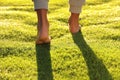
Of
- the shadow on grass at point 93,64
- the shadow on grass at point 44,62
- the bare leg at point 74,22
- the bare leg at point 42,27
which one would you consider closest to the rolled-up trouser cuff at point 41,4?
the bare leg at point 42,27

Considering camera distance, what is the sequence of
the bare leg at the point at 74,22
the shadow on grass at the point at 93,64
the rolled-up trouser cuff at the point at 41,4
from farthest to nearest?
the bare leg at the point at 74,22 < the rolled-up trouser cuff at the point at 41,4 < the shadow on grass at the point at 93,64

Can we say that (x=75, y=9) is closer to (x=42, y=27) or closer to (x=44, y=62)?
(x=42, y=27)

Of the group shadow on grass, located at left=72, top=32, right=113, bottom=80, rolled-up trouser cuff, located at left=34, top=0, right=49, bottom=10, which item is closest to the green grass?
shadow on grass, located at left=72, top=32, right=113, bottom=80

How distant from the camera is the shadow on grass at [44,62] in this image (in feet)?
14.7

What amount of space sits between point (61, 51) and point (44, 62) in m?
0.48

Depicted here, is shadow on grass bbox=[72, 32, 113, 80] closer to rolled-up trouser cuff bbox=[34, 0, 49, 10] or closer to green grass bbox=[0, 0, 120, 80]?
green grass bbox=[0, 0, 120, 80]

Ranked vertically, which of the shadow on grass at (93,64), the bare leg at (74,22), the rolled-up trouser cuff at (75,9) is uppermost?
the rolled-up trouser cuff at (75,9)

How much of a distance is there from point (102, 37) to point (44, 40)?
1086mm

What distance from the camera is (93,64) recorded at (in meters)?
4.79

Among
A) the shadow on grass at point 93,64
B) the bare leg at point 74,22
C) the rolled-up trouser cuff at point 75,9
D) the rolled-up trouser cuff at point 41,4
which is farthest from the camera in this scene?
the bare leg at point 74,22

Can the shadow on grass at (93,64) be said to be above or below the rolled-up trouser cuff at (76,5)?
below

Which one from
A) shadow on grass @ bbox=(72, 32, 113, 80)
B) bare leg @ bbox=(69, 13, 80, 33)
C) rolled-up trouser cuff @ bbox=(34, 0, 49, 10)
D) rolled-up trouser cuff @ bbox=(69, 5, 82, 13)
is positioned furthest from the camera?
bare leg @ bbox=(69, 13, 80, 33)

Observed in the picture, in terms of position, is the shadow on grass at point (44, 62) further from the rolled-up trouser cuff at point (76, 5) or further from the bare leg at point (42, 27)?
the rolled-up trouser cuff at point (76, 5)

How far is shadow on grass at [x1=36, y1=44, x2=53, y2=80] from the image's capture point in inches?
176
